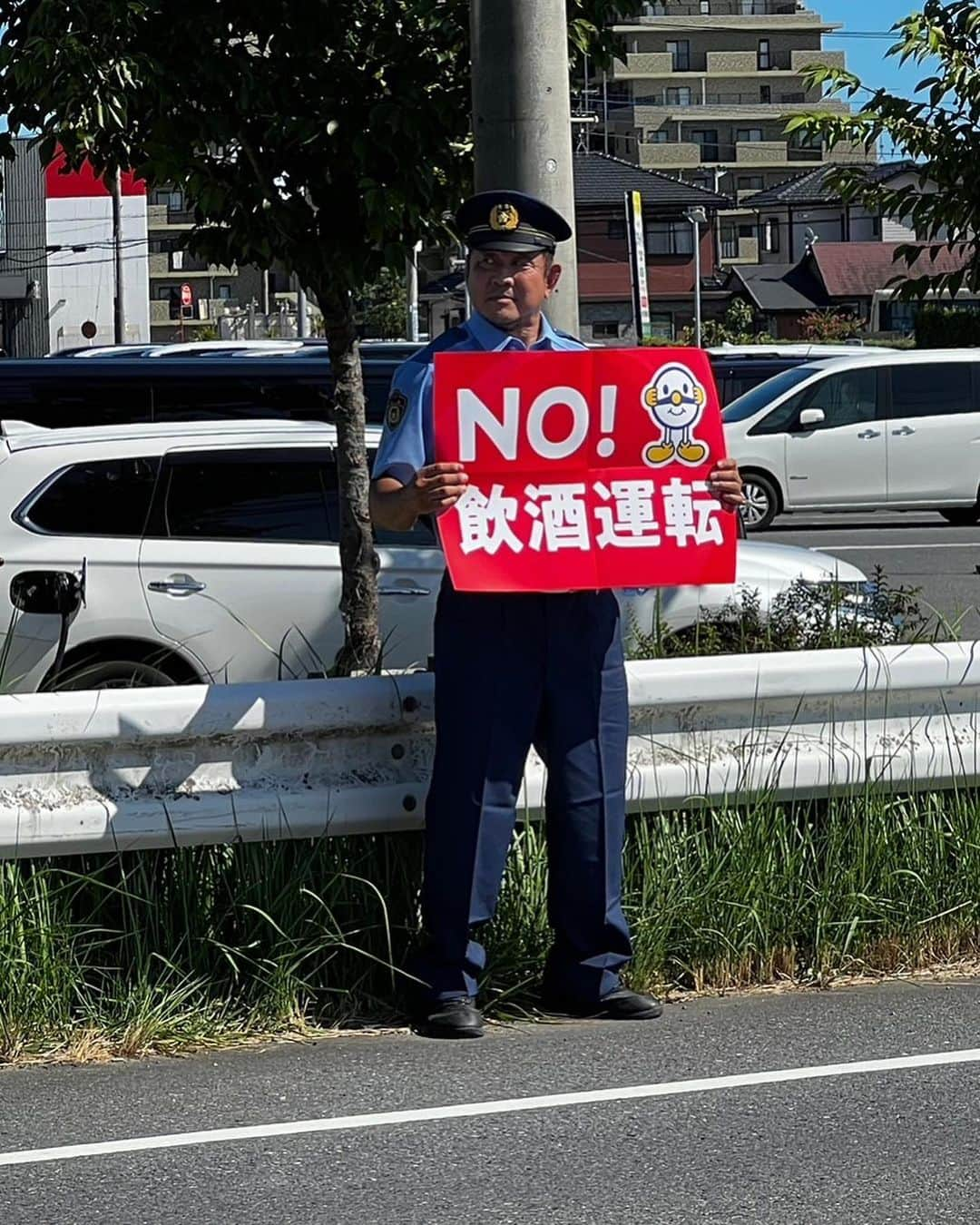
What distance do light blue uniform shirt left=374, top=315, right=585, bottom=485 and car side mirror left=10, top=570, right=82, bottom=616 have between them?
9.93 ft

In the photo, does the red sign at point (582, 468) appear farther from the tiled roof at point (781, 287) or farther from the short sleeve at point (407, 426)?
the tiled roof at point (781, 287)

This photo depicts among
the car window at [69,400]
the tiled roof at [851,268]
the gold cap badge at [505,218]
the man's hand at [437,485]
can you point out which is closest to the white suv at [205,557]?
the man's hand at [437,485]

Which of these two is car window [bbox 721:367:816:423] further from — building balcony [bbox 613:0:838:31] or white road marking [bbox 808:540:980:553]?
building balcony [bbox 613:0:838:31]

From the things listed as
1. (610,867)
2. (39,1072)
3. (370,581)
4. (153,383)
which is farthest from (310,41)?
(153,383)

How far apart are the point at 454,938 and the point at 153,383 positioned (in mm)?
10487

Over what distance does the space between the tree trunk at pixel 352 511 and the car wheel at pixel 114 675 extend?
2.62ft

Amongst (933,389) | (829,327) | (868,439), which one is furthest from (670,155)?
(868,439)

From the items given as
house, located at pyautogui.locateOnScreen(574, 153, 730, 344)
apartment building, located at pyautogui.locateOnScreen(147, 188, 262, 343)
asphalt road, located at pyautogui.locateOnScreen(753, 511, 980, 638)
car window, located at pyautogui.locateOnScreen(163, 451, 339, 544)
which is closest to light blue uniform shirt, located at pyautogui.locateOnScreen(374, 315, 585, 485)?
car window, located at pyautogui.locateOnScreen(163, 451, 339, 544)

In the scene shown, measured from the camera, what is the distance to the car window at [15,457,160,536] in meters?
8.59

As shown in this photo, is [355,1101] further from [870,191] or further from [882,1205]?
[870,191]

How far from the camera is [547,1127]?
445 cm

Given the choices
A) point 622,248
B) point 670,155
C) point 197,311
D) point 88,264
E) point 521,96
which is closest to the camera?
point 521,96

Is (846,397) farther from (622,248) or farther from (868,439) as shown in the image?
(622,248)

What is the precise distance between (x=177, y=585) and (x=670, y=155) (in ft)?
326
